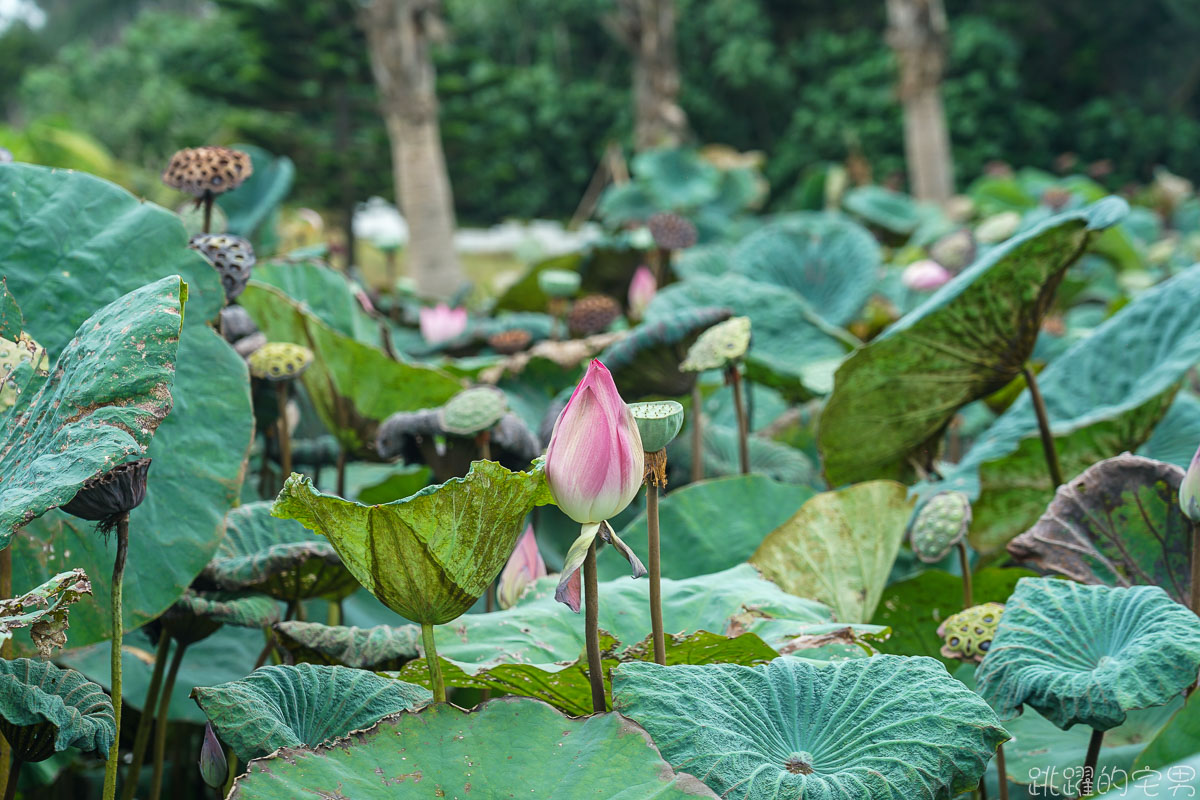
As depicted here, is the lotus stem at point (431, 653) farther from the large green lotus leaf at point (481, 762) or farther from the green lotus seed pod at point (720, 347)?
the green lotus seed pod at point (720, 347)

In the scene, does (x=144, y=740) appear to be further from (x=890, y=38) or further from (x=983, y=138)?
(x=983, y=138)

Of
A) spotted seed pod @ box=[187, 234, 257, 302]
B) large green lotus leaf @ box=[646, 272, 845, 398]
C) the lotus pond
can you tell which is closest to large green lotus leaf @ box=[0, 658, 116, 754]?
the lotus pond

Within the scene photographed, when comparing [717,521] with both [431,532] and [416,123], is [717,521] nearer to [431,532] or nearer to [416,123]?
[431,532]

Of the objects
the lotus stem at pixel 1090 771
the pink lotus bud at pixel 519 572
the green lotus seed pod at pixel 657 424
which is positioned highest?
the green lotus seed pod at pixel 657 424

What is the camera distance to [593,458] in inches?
19.8

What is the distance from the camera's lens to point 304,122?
22.1 ft

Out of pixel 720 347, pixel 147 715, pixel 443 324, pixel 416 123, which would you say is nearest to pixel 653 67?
pixel 416 123

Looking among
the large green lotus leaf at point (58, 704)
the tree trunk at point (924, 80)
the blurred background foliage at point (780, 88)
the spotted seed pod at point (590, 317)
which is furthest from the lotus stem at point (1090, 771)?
the blurred background foliage at point (780, 88)

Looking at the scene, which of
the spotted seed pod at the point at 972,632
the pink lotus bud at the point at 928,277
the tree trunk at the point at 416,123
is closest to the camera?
the spotted seed pod at the point at 972,632

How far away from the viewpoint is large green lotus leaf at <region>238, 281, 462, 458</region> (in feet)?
3.84

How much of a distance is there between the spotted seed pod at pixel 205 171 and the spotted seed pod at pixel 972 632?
749mm

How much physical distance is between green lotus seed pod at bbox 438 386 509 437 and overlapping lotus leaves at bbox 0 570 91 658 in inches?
17.1

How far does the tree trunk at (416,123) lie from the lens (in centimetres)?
320

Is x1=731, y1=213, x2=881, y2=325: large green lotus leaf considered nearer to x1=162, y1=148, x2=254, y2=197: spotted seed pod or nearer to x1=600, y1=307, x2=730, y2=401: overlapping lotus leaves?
x1=600, y1=307, x2=730, y2=401: overlapping lotus leaves
